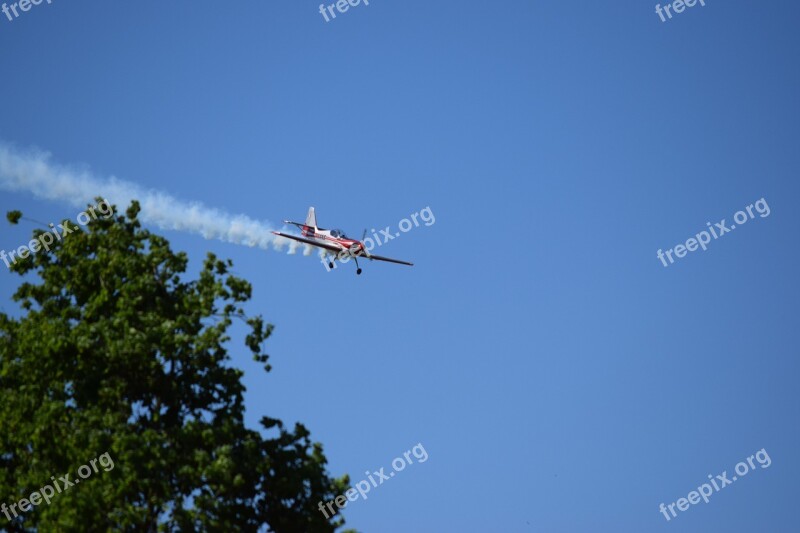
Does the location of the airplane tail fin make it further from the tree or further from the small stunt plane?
the tree

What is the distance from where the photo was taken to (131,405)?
51.5 m

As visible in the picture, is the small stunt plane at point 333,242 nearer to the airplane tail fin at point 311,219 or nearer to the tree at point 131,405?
the airplane tail fin at point 311,219

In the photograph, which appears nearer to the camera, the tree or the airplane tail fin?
the tree

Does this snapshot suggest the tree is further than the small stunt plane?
No

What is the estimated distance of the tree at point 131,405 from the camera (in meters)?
47.3

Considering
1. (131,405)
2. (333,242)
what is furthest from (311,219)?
(131,405)

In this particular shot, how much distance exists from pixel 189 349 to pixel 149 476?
552cm

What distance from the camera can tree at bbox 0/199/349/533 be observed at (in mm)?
47281

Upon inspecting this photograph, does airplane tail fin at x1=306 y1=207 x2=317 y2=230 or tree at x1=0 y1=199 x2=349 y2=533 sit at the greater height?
airplane tail fin at x1=306 y1=207 x2=317 y2=230

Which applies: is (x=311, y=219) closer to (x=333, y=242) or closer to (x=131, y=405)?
(x=333, y=242)

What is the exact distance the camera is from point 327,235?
83.2m

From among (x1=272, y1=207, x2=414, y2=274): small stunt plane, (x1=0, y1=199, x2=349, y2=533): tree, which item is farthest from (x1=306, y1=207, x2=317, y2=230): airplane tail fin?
(x1=0, y1=199, x2=349, y2=533): tree

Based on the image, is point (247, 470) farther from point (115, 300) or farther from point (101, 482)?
point (115, 300)

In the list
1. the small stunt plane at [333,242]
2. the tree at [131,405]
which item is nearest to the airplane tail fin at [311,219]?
the small stunt plane at [333,242]
